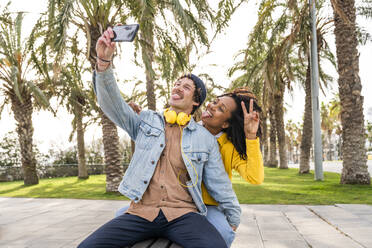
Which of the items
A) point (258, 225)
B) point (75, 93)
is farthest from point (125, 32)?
point (75, 93)

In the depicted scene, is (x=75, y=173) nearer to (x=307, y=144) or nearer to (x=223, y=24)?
(x=307, y=144)

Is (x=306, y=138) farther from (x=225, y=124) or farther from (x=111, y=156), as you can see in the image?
(x=225, y=124)

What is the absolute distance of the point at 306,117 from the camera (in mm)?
18000

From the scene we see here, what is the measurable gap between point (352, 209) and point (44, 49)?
835cm

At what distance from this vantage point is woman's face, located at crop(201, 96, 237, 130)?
9.65ft

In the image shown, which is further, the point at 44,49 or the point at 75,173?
the point at 75,173

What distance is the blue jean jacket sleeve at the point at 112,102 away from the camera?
2367 millimetres

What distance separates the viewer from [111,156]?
11.4 metres

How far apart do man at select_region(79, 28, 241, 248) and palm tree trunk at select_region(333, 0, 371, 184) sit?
9304 mm

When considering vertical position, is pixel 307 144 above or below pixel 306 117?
below

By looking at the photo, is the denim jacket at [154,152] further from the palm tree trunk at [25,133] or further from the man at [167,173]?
the palm tree trunk at [25,133]

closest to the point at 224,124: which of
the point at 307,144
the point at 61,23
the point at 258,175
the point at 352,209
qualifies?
the point at 258,175

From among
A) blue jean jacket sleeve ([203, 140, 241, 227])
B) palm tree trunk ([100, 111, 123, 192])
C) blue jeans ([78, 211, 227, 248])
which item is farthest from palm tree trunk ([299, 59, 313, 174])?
blue jeans ([78, 211, 227, 248])

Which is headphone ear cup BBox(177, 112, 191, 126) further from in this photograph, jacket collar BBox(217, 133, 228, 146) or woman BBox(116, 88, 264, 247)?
jacket collar BBox(217, 133, 228, 146)
